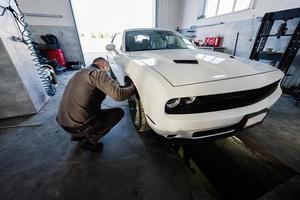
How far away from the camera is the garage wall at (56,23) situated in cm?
528

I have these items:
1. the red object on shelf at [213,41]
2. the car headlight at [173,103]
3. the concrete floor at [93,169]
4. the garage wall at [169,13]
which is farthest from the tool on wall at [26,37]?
the garage wall at [169,13]

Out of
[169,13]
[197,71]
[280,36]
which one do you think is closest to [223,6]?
[280,36]

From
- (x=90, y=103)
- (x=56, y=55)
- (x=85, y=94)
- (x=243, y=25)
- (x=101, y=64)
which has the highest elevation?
(x=243, y=25)

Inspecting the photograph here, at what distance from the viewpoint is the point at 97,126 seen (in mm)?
1497

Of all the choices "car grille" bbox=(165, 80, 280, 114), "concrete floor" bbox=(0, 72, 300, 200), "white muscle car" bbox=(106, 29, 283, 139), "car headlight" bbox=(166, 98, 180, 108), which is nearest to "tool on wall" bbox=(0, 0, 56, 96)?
"concrete floor" bbox=(0, 72, 300, 200)

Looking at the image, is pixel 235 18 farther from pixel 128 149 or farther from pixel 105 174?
pixel 105 174

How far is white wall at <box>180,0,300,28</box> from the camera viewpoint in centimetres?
304

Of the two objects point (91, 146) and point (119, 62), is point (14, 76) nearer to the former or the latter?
point (119, 62)

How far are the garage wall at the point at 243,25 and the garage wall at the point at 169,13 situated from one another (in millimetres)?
758

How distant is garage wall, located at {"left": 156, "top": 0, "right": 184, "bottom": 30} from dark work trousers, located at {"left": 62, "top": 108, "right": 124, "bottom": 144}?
682 centimetres

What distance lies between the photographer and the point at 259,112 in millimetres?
1123

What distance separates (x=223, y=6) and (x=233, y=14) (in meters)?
0.67

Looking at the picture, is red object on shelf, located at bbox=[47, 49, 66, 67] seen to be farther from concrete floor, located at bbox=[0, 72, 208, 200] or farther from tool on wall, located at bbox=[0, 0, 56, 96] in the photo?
concrete floor, located at bbox=[0, 72, 208, 200]

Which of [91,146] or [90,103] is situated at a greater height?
[90,103]
